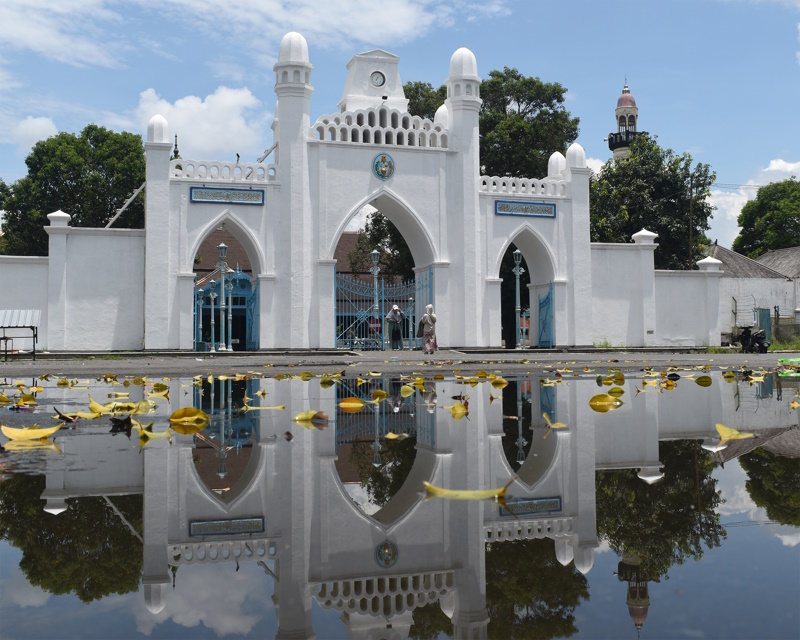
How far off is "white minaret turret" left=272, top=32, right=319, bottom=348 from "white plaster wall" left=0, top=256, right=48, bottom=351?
6138 millimetres

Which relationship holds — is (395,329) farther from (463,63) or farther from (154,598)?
(154,598)

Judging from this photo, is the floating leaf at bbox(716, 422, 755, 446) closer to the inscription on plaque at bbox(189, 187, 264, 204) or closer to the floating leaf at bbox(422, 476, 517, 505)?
the floating leaf at bbox(422, 476, 517, 505)

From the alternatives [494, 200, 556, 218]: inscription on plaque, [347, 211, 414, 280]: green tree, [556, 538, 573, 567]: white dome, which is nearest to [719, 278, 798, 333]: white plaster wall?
[494, 200, 556, 218]: inscription on plaque

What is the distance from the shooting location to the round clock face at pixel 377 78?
26797 mm

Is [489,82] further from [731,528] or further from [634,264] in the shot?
[731,528]

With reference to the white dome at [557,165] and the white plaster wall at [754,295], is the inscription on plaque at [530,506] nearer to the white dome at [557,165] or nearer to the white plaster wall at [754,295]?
the white dome at [557,165]

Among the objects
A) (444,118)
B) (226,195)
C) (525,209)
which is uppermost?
(444,118)

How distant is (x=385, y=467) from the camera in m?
3.40

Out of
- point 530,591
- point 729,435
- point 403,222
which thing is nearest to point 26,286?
point 403,222

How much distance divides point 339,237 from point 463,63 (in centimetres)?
671

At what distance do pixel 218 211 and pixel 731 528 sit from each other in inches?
872

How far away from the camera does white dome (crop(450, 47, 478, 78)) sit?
25.3 m

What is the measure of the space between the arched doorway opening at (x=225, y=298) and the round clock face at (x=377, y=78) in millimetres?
6935

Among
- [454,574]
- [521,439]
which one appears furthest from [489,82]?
[454,574]
